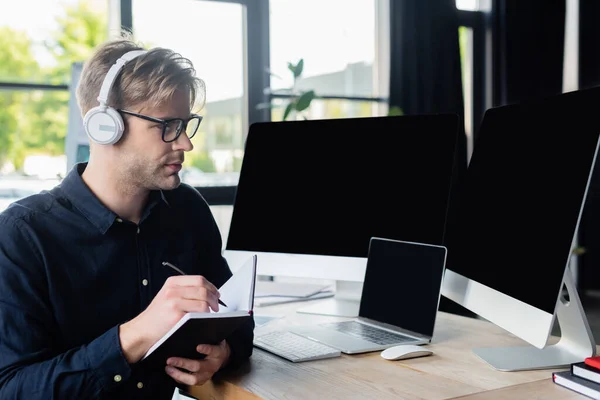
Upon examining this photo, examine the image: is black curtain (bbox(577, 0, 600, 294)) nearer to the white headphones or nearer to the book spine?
the book spine

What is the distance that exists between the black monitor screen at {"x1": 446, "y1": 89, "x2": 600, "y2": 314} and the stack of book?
11 centimetres

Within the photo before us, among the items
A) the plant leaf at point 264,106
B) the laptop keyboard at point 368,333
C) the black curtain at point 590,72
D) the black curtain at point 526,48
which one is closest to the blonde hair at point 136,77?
the laptop keyboard at point 368,333

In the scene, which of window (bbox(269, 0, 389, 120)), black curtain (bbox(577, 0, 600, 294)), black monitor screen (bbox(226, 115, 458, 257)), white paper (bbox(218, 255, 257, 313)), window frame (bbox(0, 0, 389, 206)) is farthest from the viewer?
black curtain (bbox(577, 0, 600, 294))

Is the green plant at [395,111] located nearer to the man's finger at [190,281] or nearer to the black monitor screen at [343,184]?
the black monitor screen at [343,184]

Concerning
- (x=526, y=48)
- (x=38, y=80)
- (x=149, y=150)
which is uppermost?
(x=526, y=48)

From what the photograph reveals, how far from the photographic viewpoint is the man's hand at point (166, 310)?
3.62 feet

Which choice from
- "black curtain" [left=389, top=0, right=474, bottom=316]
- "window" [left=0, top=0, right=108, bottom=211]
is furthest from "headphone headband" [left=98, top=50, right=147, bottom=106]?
"black curtain" [left=389, top=0, right=474, bottom=316]

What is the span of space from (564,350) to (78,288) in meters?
0.94

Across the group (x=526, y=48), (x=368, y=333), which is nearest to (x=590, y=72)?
(x=526, y=48)

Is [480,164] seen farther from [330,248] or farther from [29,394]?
[29,394]

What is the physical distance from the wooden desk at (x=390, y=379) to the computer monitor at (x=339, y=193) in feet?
1.09

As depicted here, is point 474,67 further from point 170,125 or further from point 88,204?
point 88,204

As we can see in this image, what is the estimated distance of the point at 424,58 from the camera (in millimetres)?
4797

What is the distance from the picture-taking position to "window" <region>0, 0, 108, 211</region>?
3684 mm
